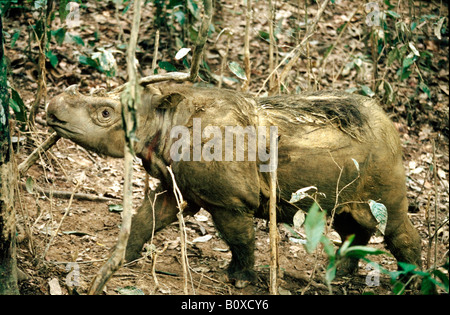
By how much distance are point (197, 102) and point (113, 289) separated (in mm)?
1761

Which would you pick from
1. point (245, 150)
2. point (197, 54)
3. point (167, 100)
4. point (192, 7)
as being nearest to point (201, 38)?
point (197, 54)

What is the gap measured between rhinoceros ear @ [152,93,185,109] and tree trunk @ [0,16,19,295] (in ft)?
4.68

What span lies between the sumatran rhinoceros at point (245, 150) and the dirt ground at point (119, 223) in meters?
0.41

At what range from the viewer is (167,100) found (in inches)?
193

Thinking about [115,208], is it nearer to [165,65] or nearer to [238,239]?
[165,65]

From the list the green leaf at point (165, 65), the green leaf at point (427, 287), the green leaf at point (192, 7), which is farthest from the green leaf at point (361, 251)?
the green leaf at point (192, 7)

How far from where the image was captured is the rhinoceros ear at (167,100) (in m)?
4.89

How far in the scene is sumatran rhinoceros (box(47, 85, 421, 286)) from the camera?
4797 mm

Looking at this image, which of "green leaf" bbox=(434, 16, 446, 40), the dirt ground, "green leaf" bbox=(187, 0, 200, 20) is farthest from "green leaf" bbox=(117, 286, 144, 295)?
"green leaf" bbox=(434, 16, 446, 40)

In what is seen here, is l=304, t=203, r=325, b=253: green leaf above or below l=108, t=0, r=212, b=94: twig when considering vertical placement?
below

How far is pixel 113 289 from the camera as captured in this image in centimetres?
447

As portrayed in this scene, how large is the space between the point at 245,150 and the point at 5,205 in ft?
6.74

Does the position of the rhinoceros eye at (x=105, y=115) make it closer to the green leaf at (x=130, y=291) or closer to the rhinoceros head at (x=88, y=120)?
the rhinoceros head at (x=88, y=120)

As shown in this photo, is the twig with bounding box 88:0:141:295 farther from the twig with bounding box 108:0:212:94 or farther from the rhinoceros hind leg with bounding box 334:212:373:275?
the rhinoceros hind leg with bounding box 334:212:373:275
